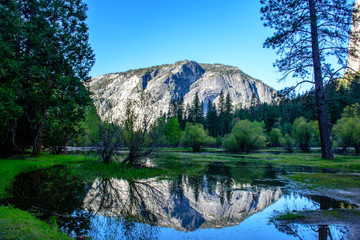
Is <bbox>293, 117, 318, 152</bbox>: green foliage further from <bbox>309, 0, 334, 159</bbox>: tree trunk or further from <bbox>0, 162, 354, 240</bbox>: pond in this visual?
<bbox>0, 162, 354, 240</bbox>: pond

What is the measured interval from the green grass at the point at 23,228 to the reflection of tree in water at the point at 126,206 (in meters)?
1.23

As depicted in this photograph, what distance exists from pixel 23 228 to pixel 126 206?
325 centimetres

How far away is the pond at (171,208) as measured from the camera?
5.28 meters

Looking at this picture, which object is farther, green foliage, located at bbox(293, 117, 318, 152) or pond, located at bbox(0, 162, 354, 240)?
green foliage, located at bbox(293, 117, 318, 152)

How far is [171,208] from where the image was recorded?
24.1 ft

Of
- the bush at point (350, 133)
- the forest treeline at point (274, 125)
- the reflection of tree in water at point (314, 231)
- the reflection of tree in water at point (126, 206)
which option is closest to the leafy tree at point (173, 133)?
the forest treeline at point (274, 125)

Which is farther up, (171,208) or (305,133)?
(305,133)

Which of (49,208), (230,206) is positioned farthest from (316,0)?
(49,208)

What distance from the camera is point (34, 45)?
20.7 metres

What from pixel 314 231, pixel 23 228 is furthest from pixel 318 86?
pixel 23 228

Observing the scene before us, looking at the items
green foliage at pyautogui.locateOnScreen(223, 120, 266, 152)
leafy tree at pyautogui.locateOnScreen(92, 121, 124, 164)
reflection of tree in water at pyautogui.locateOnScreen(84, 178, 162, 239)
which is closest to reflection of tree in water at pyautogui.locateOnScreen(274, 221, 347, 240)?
reflection of tree in water at pyautogui.locateOnScreen(84, 178, 162, 239)

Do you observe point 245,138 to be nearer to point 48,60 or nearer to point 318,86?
point 318,86

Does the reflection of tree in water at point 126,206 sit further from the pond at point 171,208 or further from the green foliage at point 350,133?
the green foliage at point 350,133

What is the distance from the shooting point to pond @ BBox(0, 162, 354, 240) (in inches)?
208
